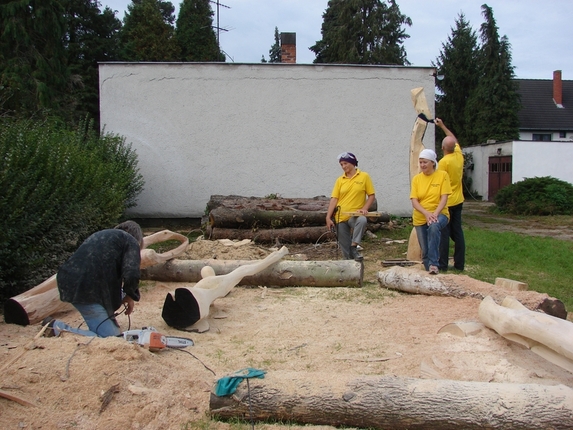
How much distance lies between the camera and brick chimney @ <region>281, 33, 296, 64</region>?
1850 cm

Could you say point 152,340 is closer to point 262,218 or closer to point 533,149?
point 262,218

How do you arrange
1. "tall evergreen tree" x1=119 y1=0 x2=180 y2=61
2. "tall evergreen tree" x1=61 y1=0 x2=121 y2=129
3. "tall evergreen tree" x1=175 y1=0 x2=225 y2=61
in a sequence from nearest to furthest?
"tall evergreen tree" x1=61 y1=0 x2=121 y2=129 → "tall evergreen tree" x1=119 y1=0 x2=180 y2=61 → "tall evergreen tree" x1=175 y1=0 x2=225 y2=61

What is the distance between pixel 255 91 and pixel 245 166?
6.55 feet

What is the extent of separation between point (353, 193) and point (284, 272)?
61.5 inches

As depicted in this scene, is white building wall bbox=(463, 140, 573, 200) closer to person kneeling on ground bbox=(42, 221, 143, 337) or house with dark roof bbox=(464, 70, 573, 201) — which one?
house with dark roof bbox=(464, 70, 573, 201)

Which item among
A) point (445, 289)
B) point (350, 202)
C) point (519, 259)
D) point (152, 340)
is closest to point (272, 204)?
point (350, 202)

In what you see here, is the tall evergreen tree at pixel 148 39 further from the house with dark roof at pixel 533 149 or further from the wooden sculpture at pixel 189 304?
the wooden sculpture at pixel 189 304

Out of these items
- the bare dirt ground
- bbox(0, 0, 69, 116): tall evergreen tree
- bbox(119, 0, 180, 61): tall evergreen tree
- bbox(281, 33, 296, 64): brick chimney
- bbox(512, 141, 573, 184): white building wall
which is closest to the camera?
the bare dirt ground

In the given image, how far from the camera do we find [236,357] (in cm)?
484

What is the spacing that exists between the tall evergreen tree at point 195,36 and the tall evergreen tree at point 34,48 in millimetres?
12430

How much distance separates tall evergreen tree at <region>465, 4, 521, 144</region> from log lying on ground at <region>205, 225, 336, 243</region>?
2583cm

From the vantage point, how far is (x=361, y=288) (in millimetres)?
7598

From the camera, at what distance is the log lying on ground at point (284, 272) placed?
7.64 m

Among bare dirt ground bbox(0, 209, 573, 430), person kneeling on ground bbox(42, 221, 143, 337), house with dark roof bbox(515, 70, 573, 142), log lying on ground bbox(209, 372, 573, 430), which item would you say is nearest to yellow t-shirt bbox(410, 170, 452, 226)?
bare dirt ground bbox(0, 209, 573, 430)
